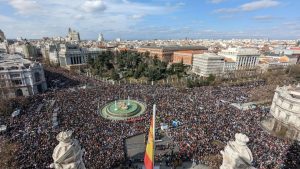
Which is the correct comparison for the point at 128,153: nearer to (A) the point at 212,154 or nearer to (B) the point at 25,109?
(A) the point at 212,154

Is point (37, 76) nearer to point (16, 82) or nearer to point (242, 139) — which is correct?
point (16, 82)

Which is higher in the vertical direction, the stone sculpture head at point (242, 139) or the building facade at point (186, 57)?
the stone sculpture head at point (242, 139)

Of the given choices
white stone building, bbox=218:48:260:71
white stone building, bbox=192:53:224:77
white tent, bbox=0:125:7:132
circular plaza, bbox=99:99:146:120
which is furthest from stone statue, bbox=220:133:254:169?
white stone building, bbox=218:48:260:71

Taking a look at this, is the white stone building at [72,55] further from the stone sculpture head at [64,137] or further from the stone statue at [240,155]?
the stone statue at [240,155]

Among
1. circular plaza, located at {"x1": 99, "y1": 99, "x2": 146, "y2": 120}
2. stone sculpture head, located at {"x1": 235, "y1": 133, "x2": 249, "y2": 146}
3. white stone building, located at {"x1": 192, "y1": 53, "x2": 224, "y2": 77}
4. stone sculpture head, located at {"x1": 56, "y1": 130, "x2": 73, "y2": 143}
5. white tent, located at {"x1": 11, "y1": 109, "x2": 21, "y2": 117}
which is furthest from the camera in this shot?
white stone building, located at {"x1": 192, "y1": 53, "x2": 224, "y2": 77}

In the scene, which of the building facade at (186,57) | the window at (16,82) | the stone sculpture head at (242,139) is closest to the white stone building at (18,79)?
the window at (16,82)

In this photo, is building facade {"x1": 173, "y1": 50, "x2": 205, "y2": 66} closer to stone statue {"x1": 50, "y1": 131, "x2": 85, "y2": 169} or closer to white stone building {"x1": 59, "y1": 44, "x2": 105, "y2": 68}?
white stone building {"x1": 59, "y1": 44, "x2": 105, "y2": 68}
